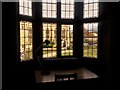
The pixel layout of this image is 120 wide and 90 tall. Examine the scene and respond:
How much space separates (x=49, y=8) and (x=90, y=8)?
3.91ft

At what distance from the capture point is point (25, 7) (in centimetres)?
450

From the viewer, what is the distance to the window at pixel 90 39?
4758 mm

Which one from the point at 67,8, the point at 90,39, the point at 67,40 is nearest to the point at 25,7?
the point at 67,8

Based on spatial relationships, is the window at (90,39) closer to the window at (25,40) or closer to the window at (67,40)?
the window at (67,40)

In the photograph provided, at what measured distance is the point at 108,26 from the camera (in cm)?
411

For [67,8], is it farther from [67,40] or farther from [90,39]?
[90,39]

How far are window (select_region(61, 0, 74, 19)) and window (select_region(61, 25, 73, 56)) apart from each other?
0.33 m

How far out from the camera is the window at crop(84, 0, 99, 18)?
4812mm

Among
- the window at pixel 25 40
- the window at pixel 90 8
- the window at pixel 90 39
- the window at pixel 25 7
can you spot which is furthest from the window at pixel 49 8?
the window at pixel 90 39

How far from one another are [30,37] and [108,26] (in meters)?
2.08

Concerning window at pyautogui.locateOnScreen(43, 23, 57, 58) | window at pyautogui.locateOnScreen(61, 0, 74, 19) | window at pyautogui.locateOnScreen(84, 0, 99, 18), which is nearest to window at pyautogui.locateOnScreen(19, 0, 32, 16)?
window at pyautogui.locateOnScreen(43, 23, 57, 58)


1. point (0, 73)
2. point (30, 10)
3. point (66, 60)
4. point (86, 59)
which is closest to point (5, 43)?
point (0, 73)

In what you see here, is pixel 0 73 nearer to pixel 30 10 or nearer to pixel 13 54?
pixel 13 54

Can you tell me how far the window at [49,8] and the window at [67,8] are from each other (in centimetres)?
25
